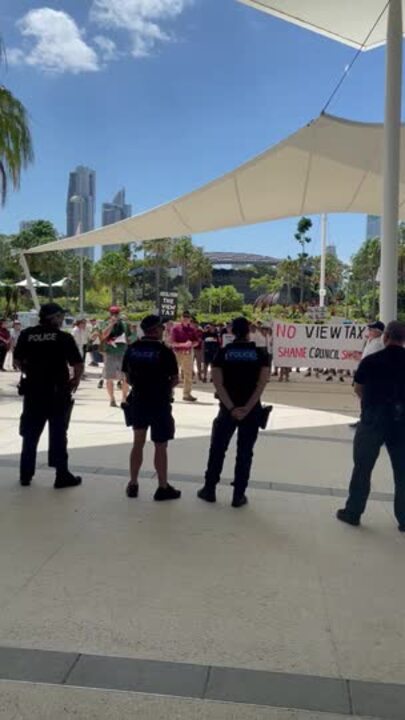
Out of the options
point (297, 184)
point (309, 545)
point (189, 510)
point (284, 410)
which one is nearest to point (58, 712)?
point (309, 545)

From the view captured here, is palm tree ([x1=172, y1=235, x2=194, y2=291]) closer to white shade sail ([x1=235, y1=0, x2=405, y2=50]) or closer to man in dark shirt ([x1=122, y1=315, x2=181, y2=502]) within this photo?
white shade sail ([x1=235, y1=0, x2=405, y2=50])

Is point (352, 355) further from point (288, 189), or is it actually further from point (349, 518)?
point (349, 518)

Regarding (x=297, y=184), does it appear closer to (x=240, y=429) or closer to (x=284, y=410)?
(x=284, y=410)

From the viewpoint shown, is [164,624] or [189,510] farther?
[189,510]

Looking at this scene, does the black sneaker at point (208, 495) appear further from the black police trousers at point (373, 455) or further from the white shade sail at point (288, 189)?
the white shade sail at point (288, 189)

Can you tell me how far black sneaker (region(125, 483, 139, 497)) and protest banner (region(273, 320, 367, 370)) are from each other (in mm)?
9056

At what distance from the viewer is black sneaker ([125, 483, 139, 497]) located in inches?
222

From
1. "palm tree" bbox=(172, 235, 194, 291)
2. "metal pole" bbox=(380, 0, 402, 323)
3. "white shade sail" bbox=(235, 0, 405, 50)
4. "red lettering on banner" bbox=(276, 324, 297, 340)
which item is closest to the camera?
"metal pole" bbox=(380, 0, 402, 323)

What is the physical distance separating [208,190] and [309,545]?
36.3ft

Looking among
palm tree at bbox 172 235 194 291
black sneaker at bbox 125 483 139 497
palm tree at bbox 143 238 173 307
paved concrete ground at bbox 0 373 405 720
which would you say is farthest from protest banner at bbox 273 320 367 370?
palm tree at bbox 172 235 194 291

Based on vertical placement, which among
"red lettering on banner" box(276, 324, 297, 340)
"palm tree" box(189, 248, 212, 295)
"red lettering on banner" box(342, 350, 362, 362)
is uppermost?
"palm tree" box(189, 248, 212, 295)

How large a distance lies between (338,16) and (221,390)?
406 inches

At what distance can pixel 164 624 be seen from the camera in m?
3.36

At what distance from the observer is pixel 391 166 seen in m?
10.6
